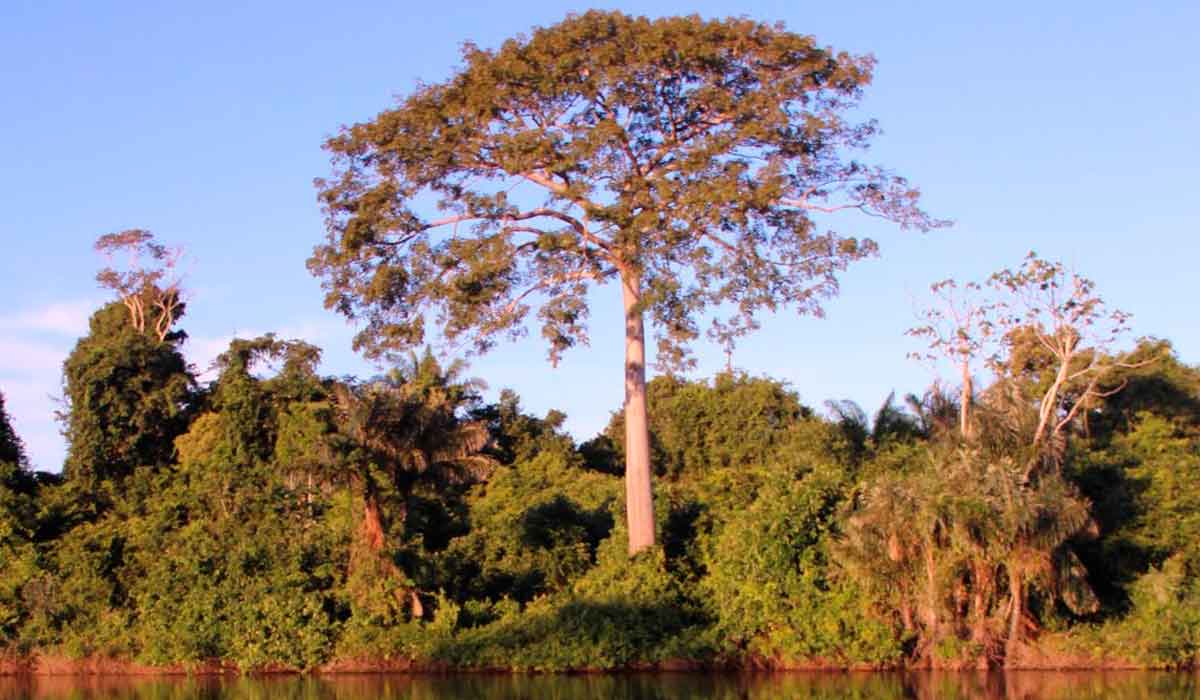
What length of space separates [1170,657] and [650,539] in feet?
29.3

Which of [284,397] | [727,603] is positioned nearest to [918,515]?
[727,603]

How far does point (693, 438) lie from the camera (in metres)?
41.3

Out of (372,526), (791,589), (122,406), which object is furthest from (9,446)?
(791,589)

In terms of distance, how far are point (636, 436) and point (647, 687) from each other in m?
5.63

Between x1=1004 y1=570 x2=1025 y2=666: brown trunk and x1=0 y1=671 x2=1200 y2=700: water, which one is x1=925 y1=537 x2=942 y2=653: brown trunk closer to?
x1=0 y1=671 x2=1200 y2=700: water

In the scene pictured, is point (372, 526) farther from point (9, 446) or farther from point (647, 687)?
point (9, 446)

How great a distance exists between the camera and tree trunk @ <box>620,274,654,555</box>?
25047 millimetres

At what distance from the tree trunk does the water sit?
10.1 feet

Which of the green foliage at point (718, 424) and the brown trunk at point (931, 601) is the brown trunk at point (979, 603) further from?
the green foliage at point (718, 424)

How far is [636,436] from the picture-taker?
987 inches

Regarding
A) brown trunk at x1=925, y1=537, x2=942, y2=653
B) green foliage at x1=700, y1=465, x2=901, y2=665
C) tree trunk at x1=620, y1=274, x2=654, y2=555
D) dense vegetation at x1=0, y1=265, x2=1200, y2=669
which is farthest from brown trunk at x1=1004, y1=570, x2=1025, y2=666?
tree trunk at x1=620, y1=274, x2=654, y2=555

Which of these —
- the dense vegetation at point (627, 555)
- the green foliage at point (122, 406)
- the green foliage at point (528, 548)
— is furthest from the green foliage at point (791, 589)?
the green foliage at point (122, 406)

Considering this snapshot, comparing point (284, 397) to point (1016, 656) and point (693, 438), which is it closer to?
point (693, 438)

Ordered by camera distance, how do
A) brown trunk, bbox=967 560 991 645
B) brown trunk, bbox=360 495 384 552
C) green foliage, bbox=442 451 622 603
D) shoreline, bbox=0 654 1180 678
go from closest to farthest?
brown trunk, bbox=967 560 991 645 < shoreline, bbox=0 654 1180 678 < brown trunk, bbox=360 495 384 552 < green foliage, bbox=442 451 622 603
